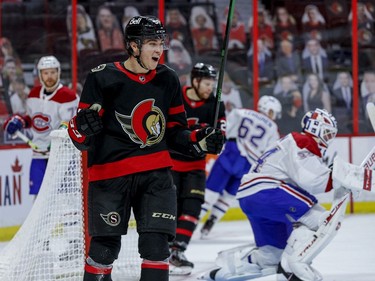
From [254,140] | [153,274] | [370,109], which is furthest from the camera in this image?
[254,140]

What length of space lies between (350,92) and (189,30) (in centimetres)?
135

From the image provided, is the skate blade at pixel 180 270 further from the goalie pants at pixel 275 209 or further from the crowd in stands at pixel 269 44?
the crowd in stands at pixel 269 44

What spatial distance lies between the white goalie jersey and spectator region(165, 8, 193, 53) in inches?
49.7

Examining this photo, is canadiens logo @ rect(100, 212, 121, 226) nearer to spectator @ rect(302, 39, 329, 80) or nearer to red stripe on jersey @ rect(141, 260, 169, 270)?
red stripe on jersey @ rect(141, 260, 169, 270)

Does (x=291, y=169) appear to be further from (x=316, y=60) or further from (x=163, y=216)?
(x=316, y=60)

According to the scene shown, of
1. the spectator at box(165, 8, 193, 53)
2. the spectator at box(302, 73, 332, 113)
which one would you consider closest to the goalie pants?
the spectator at box(165, 8, 193, 53)

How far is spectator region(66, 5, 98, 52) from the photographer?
756 centimetres

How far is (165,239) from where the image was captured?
3.67 m

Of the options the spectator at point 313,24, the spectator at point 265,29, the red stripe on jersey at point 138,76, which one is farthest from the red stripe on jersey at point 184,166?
the spectator at point 313,24

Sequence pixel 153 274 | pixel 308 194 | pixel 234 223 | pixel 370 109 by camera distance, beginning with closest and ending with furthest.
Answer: pixel 153 274 < pixel 370 109 < pixel 308 194 < pixel 234 223

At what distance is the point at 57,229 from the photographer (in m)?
4.76

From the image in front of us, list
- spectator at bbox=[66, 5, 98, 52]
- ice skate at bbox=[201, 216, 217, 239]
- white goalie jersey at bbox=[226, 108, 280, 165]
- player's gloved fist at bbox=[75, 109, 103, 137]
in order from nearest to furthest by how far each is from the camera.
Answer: player's gloved fist at bbox=[75, 109, 103, 137] → white goalie jersey at bbox=[226, 108, 280, 165] → ice skate at bbox=[201, 216, 217, 239] → spectator at bbox=[66, 5, 98, 52]

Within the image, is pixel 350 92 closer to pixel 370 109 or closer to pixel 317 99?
pixel 317 99

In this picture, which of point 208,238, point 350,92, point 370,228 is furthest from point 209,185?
point 350,92
